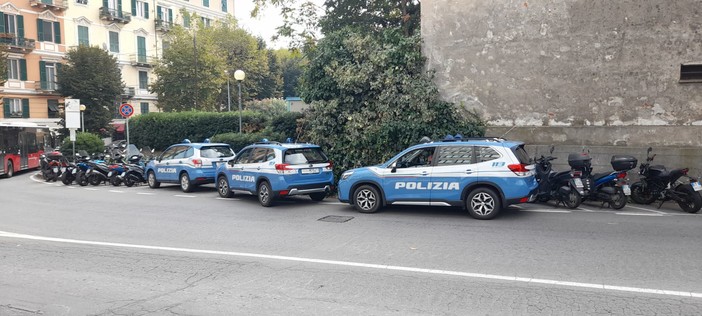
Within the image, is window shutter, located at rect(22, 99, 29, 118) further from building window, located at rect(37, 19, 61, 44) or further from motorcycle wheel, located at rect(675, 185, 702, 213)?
motorcycle wheel, located at rect(675, 185, 702, 213)

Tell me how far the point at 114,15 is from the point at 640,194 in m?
49.9

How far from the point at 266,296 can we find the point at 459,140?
6.74 meters

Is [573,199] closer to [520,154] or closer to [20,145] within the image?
[520,154]

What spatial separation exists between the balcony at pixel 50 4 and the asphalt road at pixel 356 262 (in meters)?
38.1

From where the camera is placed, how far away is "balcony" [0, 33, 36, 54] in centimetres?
4032

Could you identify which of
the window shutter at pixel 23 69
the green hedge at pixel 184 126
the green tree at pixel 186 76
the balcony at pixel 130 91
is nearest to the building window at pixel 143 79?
the balcony at pixel 130 91

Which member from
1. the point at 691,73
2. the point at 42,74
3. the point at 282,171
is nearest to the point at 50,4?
the point at 42,74

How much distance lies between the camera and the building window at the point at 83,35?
47125mm

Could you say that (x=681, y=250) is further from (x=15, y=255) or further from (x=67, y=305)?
(x=15, y=255)

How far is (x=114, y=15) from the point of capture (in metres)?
50.2

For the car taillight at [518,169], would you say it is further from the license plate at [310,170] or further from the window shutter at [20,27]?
the window shutter at [20,27]

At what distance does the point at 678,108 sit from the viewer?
1359cm

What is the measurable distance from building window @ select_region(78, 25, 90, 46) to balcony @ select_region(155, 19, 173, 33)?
8.31 metres

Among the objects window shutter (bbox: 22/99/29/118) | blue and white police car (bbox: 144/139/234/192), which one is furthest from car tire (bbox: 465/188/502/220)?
window shutter (bbox: 22/99/29/118)
